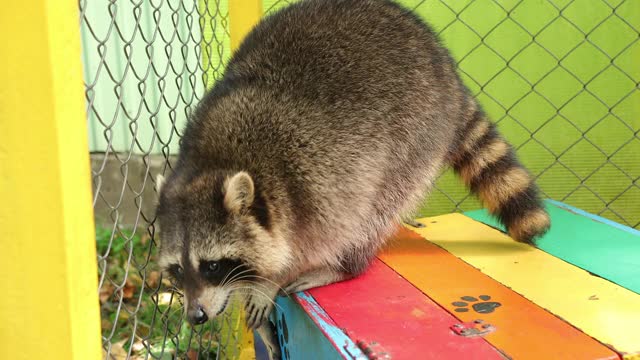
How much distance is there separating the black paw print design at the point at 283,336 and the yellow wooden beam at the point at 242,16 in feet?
4.42

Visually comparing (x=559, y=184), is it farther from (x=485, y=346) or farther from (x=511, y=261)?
(x=485, y=346)

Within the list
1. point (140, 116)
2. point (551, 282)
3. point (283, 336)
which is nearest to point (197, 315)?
point (283, 336)

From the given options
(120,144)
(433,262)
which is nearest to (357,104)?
(433,262)

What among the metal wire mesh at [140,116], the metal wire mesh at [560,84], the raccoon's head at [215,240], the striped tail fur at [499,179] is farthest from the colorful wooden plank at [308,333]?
the metal wire mesh at [560,84]

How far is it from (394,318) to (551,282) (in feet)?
1.96

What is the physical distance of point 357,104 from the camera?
2.70 metres

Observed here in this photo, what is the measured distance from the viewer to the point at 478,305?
2287 millimetres

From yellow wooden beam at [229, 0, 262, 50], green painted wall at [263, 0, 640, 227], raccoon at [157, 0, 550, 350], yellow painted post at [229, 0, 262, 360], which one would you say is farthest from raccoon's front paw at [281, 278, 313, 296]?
green painted wall at [263, 0, 640, 227]

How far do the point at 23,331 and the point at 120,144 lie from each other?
358 centimetres

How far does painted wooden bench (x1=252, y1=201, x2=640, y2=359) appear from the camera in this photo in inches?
79.0

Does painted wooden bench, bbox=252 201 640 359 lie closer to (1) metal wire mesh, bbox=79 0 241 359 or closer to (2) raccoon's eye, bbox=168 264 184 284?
(2) raccoon's eye, bbox=168 264 184 284

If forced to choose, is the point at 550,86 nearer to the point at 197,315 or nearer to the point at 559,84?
the point at 559,84

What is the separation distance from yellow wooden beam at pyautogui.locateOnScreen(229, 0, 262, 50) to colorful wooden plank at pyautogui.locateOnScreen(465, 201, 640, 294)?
1.35 meters

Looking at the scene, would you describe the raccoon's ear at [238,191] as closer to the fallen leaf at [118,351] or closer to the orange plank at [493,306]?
the orange plank at [493,306]
